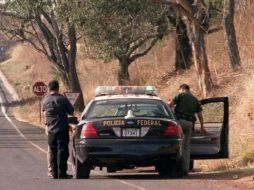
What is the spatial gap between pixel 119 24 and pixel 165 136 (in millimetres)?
21814

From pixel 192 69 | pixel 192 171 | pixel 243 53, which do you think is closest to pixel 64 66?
pixel 192 69

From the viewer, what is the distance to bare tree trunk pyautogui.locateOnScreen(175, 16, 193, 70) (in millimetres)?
35816

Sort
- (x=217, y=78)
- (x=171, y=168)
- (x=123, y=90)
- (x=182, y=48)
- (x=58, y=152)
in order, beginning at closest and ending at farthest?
(x=171, y=168), (x=58, y=152), (x=123, y=90), (x=217, y=78), (x=182, y=48)

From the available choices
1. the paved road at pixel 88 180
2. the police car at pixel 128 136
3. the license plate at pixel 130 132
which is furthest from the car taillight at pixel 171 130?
the paved road at pixel 88 180

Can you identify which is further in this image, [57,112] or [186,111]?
[186,111]

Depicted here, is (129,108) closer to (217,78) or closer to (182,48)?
(217,78)

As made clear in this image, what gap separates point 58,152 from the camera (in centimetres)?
1349

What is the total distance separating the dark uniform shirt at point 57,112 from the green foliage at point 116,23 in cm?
1472

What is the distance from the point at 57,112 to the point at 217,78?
1441 centimetres

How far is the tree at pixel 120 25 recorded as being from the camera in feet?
98.8

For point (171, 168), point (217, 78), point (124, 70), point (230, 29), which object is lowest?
point (171, 168)

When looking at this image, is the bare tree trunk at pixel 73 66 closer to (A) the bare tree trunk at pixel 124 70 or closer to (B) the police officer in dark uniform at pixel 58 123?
(A) the bare tree trunk at pixel 124 70

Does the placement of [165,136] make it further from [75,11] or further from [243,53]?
[75,11]

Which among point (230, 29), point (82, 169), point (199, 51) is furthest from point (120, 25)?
point (82, 169)
